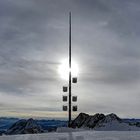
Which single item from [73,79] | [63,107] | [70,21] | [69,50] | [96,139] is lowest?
[96,139]

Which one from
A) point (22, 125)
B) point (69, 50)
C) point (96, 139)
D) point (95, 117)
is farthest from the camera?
point (22, 125)

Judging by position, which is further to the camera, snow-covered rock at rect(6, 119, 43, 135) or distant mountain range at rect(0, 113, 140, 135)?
snow-covered rock at rect(6, 119, 43, 135)

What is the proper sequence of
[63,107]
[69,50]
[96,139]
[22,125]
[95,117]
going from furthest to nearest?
1. [22,125]
2. [95,117]
3. [69,50]
4. [63,107]
5. [96,139]

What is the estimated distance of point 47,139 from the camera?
836cm

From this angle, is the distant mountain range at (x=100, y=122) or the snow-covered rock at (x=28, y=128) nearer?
the distant mountain range at (x=100, y=122)

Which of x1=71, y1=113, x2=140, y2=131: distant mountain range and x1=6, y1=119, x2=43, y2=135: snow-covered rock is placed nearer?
x1=71, y1=113, x2=140, y2=131: distant mountain range

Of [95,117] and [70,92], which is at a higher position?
[95,117]

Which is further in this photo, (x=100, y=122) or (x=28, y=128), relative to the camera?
(x=28, y=128)

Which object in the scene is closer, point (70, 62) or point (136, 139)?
point (136, 139)

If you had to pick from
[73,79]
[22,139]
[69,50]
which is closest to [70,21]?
[69,50]

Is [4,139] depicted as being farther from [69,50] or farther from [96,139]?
[69,50]

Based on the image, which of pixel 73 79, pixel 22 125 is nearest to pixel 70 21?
pixel 73 79

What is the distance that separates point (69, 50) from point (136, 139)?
2645 centimetres

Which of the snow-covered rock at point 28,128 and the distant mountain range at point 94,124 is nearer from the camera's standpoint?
the distant mountain range at point 94,124
